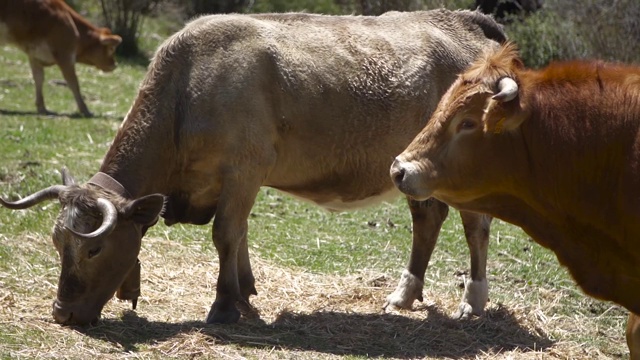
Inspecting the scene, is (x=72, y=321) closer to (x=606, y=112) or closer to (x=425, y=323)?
A: (x=425, y=323)

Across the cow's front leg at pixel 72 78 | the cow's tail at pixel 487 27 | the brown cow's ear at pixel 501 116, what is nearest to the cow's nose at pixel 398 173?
the brown cow's ear at pixel 501 116

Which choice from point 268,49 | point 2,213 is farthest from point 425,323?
point 2,213

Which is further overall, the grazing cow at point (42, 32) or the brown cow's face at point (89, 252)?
the grazing cow at point (42, 32)

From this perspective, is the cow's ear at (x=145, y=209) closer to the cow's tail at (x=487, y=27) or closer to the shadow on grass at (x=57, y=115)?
the cow's tail at (x=487, y=27)

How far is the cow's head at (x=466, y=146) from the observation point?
20.7 ft

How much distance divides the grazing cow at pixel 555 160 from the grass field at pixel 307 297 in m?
1.78

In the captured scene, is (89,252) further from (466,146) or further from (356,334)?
(466,146)

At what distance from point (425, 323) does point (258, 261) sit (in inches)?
86.2

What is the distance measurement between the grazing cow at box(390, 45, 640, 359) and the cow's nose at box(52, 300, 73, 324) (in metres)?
2.76

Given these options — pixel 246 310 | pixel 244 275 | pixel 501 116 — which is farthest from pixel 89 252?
pixel 501 116

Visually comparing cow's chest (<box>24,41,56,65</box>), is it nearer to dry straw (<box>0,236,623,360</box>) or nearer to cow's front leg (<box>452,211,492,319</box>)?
dry straw (<box>0,236,623,360</box>)

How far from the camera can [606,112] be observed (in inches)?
247

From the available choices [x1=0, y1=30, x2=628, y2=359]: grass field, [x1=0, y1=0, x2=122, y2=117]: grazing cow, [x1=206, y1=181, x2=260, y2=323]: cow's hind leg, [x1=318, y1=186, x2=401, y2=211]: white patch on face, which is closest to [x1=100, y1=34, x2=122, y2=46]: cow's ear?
[x1=0, y1=0, x2=122, y2=117]: grazing cow

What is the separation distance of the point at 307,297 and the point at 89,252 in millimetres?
2129
